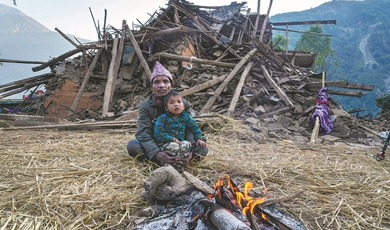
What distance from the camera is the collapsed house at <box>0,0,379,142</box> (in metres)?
5.98

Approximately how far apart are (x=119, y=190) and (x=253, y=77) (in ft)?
21.9

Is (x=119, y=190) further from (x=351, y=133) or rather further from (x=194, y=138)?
(x=351, y=133)

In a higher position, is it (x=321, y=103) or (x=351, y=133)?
(x=321, y=103)

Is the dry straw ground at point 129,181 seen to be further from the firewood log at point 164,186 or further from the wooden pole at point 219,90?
the wooden pole at point 219,90

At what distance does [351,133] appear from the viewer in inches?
218

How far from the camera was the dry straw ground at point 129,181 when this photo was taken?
1583mm

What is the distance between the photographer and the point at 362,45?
5906cm

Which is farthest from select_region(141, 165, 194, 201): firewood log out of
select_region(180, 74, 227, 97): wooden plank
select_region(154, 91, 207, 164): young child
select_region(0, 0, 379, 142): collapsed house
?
select_region(180, 74, 227, 97): wooden plank

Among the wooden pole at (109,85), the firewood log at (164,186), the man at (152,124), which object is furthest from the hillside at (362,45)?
the firewood log at (164,186)

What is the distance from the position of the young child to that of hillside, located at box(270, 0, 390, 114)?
137 feet

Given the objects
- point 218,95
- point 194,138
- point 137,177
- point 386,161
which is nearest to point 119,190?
point 137,177

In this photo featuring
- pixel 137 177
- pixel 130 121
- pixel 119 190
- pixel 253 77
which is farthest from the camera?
pixel 253 77

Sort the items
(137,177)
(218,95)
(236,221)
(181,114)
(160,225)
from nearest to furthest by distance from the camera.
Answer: (236,221) < (160,225) < (137,177) < (181,114) < (218,95)

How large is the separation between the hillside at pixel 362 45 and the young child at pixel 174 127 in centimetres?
4190
